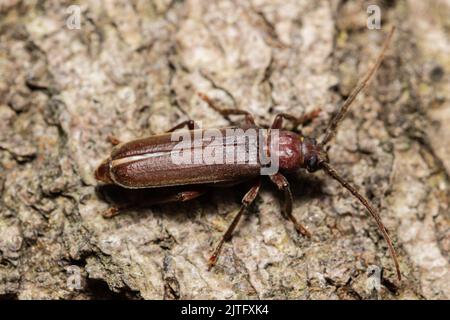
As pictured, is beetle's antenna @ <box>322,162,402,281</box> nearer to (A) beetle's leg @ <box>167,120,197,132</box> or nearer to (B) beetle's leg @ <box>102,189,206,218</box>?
(B) beetle's leg @ <box>102,189,206,218</box>

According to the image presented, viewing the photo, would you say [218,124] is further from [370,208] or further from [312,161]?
[370,208]

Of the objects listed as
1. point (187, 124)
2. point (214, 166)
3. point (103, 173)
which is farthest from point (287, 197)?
point (103, 173)

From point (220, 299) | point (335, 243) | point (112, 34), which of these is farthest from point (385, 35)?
point (220, 299)

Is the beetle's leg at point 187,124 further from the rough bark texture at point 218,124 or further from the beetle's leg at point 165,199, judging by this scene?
the beetle's leg at point 165,199

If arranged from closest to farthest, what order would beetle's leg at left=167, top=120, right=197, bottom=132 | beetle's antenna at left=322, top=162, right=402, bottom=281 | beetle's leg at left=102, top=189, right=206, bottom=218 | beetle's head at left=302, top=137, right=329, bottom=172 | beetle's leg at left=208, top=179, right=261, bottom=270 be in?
beetle's antenna at left=322, top=162, right=402, bottom=281 < beetle's leg at left=208, top=179, right=261, bottom=270 < beetle's leg at left=102, top=189, right=206, bottom=218 < beetle's head at left=302, top=137, right=329, bottom=172 < beetle's leg at left=167, top=120, right=197, bottom=132

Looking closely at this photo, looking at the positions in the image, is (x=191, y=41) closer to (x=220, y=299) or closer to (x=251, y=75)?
(x=251, y=75)

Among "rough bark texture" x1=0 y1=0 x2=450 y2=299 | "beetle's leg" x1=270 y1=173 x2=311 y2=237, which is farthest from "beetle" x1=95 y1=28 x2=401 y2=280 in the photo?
"rough bark texture" x1=0 y1=0 x2=450 y2=299
